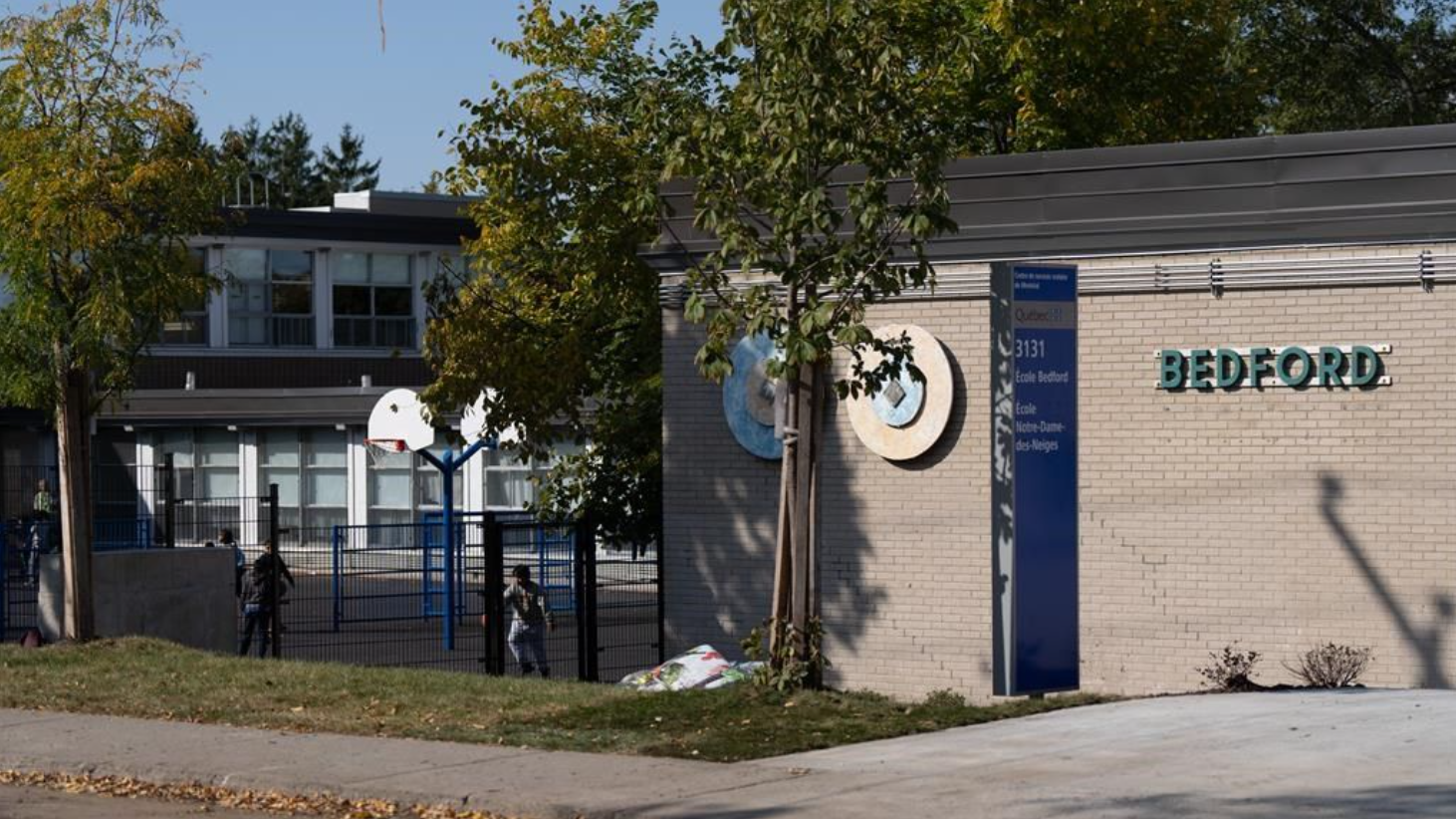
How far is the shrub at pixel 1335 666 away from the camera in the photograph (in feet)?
50.9

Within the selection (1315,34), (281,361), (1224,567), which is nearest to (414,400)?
(1224,567)

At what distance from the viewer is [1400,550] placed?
51.0 ft

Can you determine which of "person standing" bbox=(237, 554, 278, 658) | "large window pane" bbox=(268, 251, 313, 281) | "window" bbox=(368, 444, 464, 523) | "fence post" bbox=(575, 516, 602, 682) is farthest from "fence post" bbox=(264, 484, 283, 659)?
"large window pane" bbox=(268, 251, 313, 281)

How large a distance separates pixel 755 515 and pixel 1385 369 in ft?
18.9

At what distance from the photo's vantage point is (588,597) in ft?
65.4

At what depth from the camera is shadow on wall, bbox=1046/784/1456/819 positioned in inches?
387

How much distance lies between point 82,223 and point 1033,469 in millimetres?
9846

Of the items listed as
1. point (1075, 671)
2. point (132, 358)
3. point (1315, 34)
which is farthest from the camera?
point (1315, 34)

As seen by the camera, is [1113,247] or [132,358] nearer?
[1113,247]

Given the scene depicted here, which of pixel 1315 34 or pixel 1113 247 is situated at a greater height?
pixel 1315 34

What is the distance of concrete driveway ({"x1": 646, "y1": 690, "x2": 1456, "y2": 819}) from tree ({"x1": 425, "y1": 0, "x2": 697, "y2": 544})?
884 centimetres

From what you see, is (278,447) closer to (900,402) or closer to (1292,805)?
(900,402)

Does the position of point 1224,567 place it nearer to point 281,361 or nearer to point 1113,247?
point 1113,247

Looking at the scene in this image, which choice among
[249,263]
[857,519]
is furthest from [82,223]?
[249,263]
